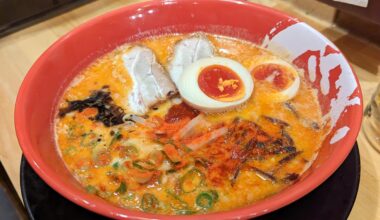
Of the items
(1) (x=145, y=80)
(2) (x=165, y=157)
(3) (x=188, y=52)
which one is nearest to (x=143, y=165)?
Answer: (2) (x=165, y=157)

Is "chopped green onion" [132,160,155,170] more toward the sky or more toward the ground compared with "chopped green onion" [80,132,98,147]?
more toward the ground

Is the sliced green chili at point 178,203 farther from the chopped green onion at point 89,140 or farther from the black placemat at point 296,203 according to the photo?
the chopped green onion at point 89,140

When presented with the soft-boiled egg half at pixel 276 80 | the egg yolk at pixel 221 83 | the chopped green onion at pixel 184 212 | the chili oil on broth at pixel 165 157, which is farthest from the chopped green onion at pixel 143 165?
the soft-boiled egg half at pixel 276 80

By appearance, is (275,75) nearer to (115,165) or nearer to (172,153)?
(172,153)

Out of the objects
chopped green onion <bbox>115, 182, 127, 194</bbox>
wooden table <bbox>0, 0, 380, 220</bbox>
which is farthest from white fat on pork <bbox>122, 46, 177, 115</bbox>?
wooden table <bbox>0, 0, 380, 220</bbox>

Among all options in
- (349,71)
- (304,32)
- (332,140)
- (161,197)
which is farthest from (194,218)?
(304,32)

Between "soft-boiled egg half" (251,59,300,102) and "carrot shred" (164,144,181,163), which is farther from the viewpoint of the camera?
"soft-boiled egg half" (251,59,300,102)

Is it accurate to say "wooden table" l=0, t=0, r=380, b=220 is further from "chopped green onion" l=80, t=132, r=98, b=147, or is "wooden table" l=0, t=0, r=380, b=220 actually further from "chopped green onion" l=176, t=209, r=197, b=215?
"chopped green onion" l=176, t=209, r=197, b=215
